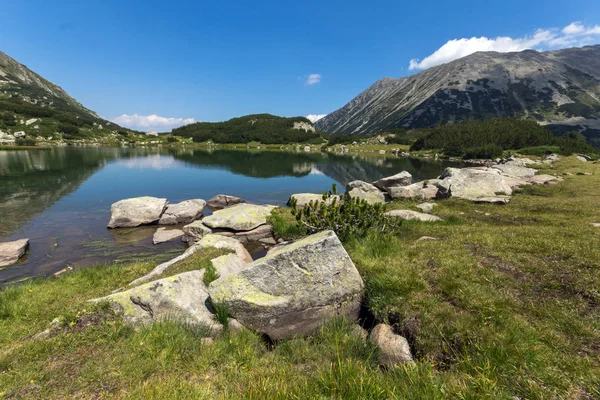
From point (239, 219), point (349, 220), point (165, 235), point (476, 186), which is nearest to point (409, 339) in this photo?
point (349, 220)

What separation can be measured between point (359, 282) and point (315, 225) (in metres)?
6.13

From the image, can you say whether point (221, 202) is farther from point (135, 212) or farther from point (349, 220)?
point (349, 220)

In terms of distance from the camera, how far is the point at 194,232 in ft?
74.3

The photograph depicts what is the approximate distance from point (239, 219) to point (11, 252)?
50.4 ft

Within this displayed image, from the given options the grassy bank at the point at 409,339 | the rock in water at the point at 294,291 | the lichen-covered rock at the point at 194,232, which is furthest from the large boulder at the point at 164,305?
the lichen-covered rock at the point at 194,232

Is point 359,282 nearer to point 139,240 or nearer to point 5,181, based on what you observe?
point 139,240

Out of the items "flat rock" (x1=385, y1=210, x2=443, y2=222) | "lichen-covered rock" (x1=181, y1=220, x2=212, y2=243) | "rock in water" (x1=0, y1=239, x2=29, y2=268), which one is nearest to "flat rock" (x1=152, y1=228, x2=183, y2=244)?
"lichen-covered rock" (x1=181, y1=220, x2=212, y2=243)

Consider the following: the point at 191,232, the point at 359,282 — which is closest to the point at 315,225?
the point at 359,282

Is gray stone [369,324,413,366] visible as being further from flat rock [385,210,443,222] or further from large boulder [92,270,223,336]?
flat rock [385,210,443,222]

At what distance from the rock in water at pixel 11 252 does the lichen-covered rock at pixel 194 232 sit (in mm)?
10326

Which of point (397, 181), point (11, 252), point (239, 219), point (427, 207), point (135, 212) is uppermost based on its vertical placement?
point (427, 207)

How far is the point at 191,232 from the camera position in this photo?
22.8 m

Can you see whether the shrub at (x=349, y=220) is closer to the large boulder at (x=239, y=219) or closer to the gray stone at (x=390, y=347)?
the gray stone at (x=390, y=347)

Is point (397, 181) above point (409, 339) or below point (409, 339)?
below
